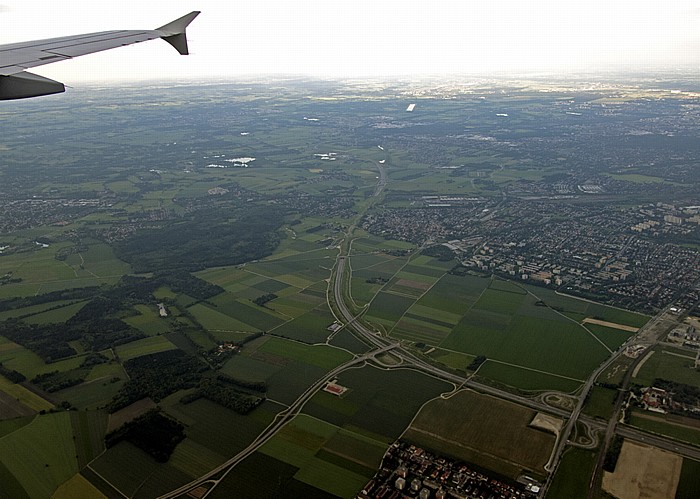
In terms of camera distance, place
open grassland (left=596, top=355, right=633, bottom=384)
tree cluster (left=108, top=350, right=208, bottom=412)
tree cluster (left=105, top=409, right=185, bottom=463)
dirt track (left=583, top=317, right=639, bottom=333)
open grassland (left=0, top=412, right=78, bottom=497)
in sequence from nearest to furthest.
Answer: open grassland (left=0, top=412, right=78, bottom=497) → tree cluster (left=105, top=409, right=185, bottom=463) → tree cluster (left=108, top=350, right=208, bottom=412) → open grassland (left=596, top=355, right=633, bottom=384) → dirt track (left=583, top=317, right=639, bottom=333)

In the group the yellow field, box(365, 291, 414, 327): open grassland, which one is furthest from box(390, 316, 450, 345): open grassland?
the yellow field

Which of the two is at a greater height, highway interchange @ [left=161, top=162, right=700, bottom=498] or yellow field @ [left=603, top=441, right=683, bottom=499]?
yellow field @ [left=603, top=441, right=683, bottom=499]

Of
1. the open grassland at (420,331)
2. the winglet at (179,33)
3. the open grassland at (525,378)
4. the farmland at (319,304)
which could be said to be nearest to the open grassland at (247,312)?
the farmland at (319,304)

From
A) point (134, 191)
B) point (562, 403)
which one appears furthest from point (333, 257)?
point (134, 191)

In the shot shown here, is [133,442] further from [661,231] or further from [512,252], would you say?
[661,231]

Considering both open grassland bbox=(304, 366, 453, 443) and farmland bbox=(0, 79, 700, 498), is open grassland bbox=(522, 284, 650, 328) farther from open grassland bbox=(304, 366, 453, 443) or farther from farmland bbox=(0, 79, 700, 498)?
open grassland bbox=(304, 366, 453, 443)

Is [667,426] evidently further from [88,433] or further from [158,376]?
[88,433]

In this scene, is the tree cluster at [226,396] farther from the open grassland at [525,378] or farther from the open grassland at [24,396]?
the open grassland at [525,378]
